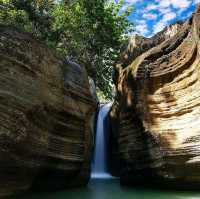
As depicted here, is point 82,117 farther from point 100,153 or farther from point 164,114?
point 100,153

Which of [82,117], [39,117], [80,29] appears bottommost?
[39,117]

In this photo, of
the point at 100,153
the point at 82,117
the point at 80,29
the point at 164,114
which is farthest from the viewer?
the point at 80,29

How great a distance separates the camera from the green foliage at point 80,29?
23.1 metres

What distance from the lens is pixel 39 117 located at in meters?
8.86

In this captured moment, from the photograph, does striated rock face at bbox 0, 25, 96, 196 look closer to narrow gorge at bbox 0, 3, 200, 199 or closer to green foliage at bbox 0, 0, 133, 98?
narrow gorge at bbox 0, 3, 200, 199

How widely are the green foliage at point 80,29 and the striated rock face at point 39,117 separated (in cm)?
1216

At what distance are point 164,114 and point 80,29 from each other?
14.8 m

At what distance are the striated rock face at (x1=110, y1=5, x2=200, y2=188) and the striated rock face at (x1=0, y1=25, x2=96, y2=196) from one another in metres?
1.82

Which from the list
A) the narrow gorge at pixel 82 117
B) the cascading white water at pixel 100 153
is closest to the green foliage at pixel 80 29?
the cascading white water at pixel 100 153

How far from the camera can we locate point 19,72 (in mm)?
8258

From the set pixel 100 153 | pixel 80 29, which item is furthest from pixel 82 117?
pixel 80 29

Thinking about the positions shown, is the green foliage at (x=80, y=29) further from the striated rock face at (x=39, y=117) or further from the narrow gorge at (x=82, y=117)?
the striated rock face at (x=39, y=117)

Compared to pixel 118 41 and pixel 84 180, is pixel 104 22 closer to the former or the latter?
pixel 118 41

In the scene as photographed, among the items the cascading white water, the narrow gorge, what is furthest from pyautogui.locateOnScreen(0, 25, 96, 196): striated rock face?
the cascading white water
